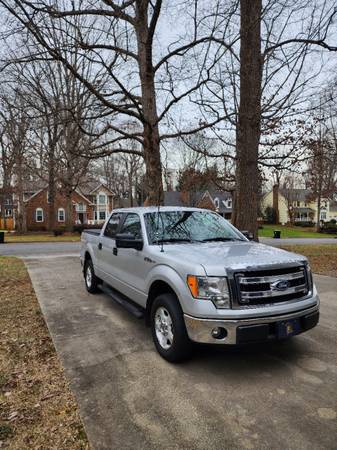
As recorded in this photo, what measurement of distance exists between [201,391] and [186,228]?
7.60ft

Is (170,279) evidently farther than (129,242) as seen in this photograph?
No

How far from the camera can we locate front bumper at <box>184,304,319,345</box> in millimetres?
3367

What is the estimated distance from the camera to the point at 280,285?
3.65 meters

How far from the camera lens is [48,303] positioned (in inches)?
263

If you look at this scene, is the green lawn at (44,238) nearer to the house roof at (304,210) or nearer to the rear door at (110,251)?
the rear door at (110,251)

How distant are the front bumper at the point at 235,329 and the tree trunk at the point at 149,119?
7.60 meters

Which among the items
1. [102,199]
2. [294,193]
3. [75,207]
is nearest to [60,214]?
[75,207]

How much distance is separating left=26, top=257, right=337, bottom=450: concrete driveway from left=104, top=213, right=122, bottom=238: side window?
5.47ft

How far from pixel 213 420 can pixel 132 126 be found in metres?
14.6

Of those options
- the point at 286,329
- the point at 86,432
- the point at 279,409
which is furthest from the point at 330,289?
the point at 86,432

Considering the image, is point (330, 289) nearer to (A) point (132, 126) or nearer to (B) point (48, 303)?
(B) point (48, 303)

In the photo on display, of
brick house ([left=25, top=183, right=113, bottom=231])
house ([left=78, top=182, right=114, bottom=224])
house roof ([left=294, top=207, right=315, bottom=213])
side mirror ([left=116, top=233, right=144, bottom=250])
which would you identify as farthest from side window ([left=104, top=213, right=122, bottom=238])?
house roof ([left=294, top=207, right=315, bottom=213])

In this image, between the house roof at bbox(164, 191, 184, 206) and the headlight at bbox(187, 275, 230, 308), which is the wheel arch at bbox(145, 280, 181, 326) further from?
the house roof at bbox(164, 191, 184, 206)

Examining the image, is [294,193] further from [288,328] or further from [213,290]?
[213,290]
